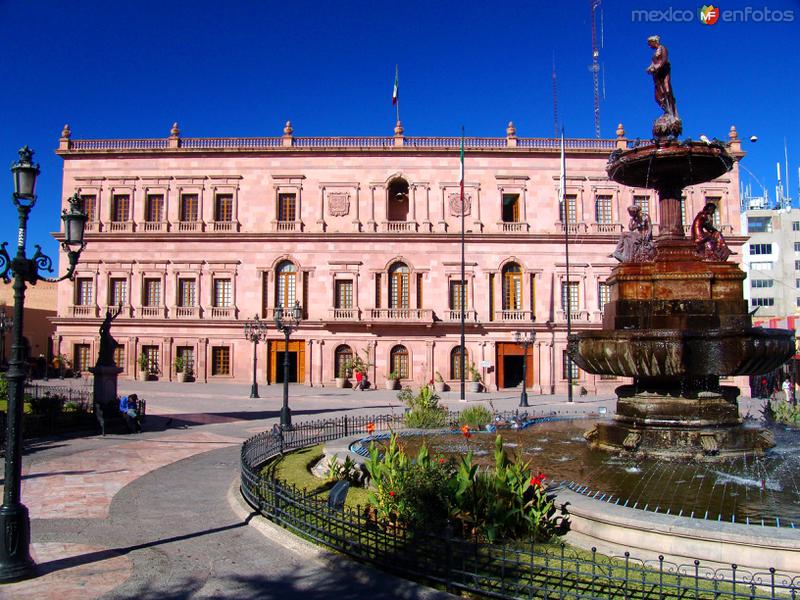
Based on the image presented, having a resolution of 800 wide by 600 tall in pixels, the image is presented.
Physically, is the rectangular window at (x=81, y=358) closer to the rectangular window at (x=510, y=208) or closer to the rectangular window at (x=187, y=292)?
the rectangular window at (x=187, y=292)

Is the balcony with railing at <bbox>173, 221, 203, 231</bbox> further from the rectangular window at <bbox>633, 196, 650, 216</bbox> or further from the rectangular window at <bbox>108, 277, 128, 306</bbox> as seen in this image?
the rectangular window at <bbox>633, 196, 650, 216</bbox>

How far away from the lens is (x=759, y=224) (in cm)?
7406

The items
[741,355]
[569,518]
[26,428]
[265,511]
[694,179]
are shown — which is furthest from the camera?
[26,428]

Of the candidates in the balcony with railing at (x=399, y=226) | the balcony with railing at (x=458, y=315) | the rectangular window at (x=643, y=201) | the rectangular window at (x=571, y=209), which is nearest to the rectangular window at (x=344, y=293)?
the balcony with railing at (x=399, y=226)

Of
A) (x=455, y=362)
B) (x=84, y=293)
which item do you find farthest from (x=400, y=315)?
(x=84, y=293)

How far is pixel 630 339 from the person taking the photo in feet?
34.6

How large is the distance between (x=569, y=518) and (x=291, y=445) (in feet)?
30.3

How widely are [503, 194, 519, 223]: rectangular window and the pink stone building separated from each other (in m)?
0.13

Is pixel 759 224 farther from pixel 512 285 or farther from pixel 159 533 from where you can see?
pixel 159 533

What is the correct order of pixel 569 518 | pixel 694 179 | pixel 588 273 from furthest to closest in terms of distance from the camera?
pixel 588 273, pixel 694 179, pixel 569 518

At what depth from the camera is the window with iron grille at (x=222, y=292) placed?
3894cm

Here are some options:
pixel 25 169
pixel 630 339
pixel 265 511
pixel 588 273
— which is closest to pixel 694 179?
pixel 630 339

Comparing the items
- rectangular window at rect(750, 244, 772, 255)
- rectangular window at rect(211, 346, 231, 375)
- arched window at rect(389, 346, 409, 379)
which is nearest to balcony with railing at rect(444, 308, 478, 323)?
arched window at rect(389, 346, 409, 379)

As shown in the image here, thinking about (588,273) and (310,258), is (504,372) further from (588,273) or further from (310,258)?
(310,258)
